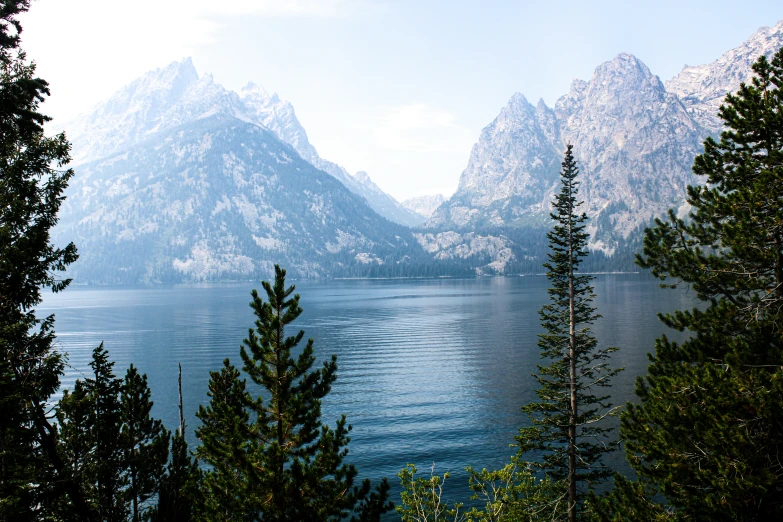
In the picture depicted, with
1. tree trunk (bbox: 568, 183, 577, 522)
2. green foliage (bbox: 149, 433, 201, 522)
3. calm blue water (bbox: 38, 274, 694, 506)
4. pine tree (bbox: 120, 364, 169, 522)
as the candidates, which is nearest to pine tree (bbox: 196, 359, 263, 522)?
green foliage (bbox: 149, 433, 201, 522)

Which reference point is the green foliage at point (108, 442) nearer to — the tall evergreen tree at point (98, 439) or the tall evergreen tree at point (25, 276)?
the tall evergreen tree at point (98, 439)

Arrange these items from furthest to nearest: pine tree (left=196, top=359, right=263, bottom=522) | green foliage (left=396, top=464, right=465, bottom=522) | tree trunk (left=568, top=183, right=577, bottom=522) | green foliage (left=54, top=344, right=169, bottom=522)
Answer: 1. tree trunk (left=568, top=183, right=577, bottom=522)
2. green foliage (left=396, top=464, right=465, bottom=522)
3. green foliage (left=54, top=344, right=169, bottom=522)
4. pine tree (left=196, top=359, right=263, bottom=522)

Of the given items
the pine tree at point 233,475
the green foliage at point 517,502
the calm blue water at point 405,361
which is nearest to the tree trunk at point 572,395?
the green foliage at point 517,502

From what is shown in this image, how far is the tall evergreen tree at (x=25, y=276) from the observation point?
1518 cm

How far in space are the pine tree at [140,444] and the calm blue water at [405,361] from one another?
521 cm

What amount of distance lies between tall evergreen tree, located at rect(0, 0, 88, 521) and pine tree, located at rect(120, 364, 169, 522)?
21.2 ft

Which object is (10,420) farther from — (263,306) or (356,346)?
(356,346)

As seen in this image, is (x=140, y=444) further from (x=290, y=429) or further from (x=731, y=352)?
(x=731, y=352)

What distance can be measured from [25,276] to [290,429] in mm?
9995

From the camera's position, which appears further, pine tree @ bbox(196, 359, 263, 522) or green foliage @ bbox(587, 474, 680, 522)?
green foliage @ bbox(587, 474, 680, 522)

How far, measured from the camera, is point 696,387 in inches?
688

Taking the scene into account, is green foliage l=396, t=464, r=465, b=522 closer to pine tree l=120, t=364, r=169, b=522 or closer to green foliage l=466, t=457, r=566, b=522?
green foliage l=466, t=457, r=566, b=522

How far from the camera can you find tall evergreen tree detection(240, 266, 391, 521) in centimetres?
1666

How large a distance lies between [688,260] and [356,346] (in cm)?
9571
